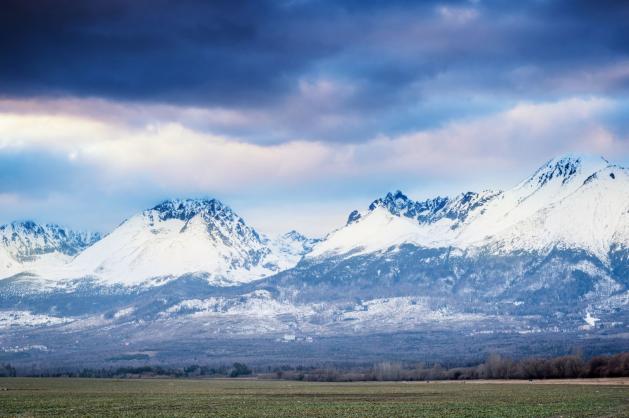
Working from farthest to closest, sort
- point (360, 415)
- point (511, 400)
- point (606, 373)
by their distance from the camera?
point (606, 373)
point (511, 400)
point (360, 415)

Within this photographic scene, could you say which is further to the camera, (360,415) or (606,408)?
(606,408)

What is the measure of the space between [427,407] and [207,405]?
23.0 meters

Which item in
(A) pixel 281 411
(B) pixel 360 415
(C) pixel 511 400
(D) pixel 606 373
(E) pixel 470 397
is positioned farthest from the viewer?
Result: (D) pixel 606 373

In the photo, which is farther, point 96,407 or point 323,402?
point 323,402

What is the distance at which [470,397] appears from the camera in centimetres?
12438

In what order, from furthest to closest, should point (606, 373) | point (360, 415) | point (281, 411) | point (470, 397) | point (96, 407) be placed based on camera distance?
point (606, 373) → point (470, 397) → point (96, 407) → point (281, 411) → point (360, 415)

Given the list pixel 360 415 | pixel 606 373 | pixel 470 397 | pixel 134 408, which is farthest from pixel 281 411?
pixel 606 373

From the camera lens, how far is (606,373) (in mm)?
190250

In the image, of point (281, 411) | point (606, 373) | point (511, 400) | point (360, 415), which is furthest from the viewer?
point (606, 373)

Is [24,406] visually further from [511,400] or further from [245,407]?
[511,400]

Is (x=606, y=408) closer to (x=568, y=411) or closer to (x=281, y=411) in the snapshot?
(x=568, y=411)

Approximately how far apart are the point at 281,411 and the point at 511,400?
2919cm

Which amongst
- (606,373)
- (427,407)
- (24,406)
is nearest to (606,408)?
(427,407)

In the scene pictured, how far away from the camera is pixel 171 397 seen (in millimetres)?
130250
